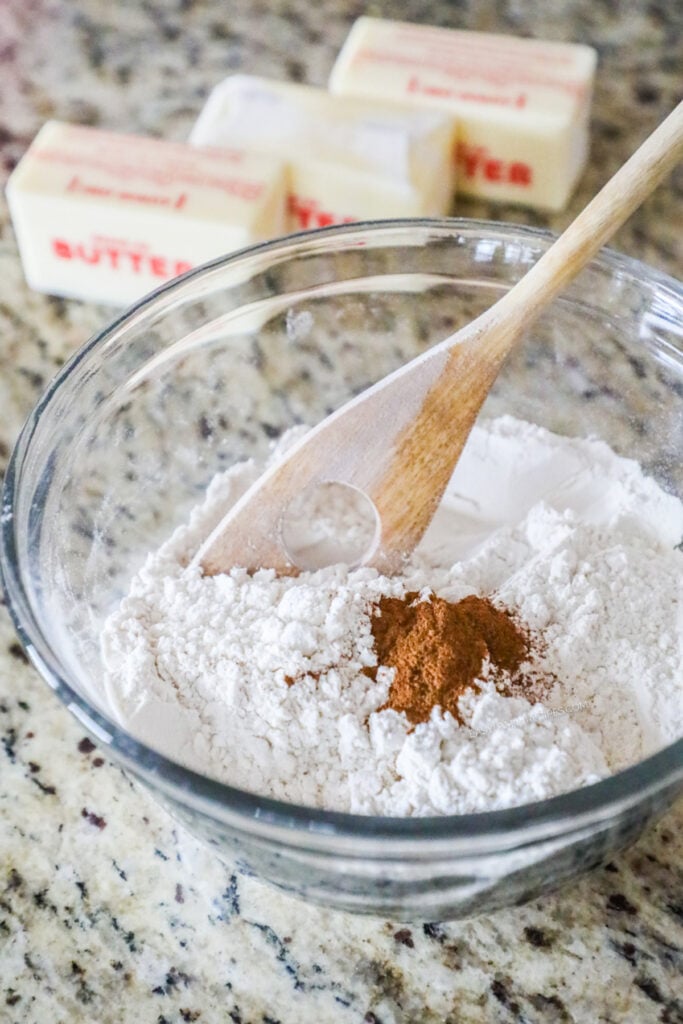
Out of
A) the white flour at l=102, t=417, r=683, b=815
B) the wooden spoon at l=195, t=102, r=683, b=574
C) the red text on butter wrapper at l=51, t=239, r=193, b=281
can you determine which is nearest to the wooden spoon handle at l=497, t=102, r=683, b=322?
the wooden spoon at l=195, t=102, r=683, b=574

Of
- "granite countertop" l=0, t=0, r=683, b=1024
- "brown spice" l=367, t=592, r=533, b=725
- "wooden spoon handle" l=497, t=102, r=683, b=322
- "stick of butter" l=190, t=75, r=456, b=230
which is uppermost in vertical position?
"wooden spoon handle" l=497, t=102, r=683, b=322

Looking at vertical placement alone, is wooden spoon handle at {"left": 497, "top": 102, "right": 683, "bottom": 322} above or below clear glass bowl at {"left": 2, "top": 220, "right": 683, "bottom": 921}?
above

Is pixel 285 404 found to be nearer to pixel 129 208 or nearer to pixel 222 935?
pixel 129 208

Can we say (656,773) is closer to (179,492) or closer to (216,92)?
(179,492)

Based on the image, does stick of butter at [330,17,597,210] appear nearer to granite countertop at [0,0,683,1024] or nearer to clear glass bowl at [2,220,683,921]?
clear glass bowl at [2,220,683,921]

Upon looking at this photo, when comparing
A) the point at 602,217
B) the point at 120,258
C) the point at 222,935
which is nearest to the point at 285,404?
the point at 120,258

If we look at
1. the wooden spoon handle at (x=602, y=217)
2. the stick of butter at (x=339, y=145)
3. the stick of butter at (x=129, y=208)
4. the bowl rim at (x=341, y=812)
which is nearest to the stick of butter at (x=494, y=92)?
the stick of butter at (x=339, y=145)
